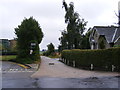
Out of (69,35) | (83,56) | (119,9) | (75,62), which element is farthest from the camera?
(69,35)

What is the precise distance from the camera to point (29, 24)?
1125 inches

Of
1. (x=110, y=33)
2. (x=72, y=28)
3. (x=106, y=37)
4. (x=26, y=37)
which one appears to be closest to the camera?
(x=26, y=37)

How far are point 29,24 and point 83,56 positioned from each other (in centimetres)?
1248

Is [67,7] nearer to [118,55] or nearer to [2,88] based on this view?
[118,55]

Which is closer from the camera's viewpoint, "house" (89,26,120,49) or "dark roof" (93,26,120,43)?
"house" (89,26,120,49)

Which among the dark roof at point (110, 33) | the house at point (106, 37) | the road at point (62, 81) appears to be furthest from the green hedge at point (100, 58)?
the dark roof at point (110, 33)

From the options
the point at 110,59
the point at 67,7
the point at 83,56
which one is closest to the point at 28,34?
the point at 83,56

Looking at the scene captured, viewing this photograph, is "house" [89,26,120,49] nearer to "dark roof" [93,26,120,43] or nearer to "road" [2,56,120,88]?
"dark roof" [93,26,120,43]

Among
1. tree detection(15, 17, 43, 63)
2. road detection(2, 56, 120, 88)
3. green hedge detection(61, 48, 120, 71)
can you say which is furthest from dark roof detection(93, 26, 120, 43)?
road detection(2, 56, 120, 88)

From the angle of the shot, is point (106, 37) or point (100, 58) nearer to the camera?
point (100, 58)

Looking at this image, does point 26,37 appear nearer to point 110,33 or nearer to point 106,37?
point 106,37

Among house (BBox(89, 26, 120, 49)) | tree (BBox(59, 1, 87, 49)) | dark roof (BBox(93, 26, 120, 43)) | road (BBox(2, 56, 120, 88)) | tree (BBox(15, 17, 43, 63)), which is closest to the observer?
road (BBox(2, 56, 120, 88))

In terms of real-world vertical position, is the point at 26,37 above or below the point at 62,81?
above

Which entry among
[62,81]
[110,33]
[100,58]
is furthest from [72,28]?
[62,81]
